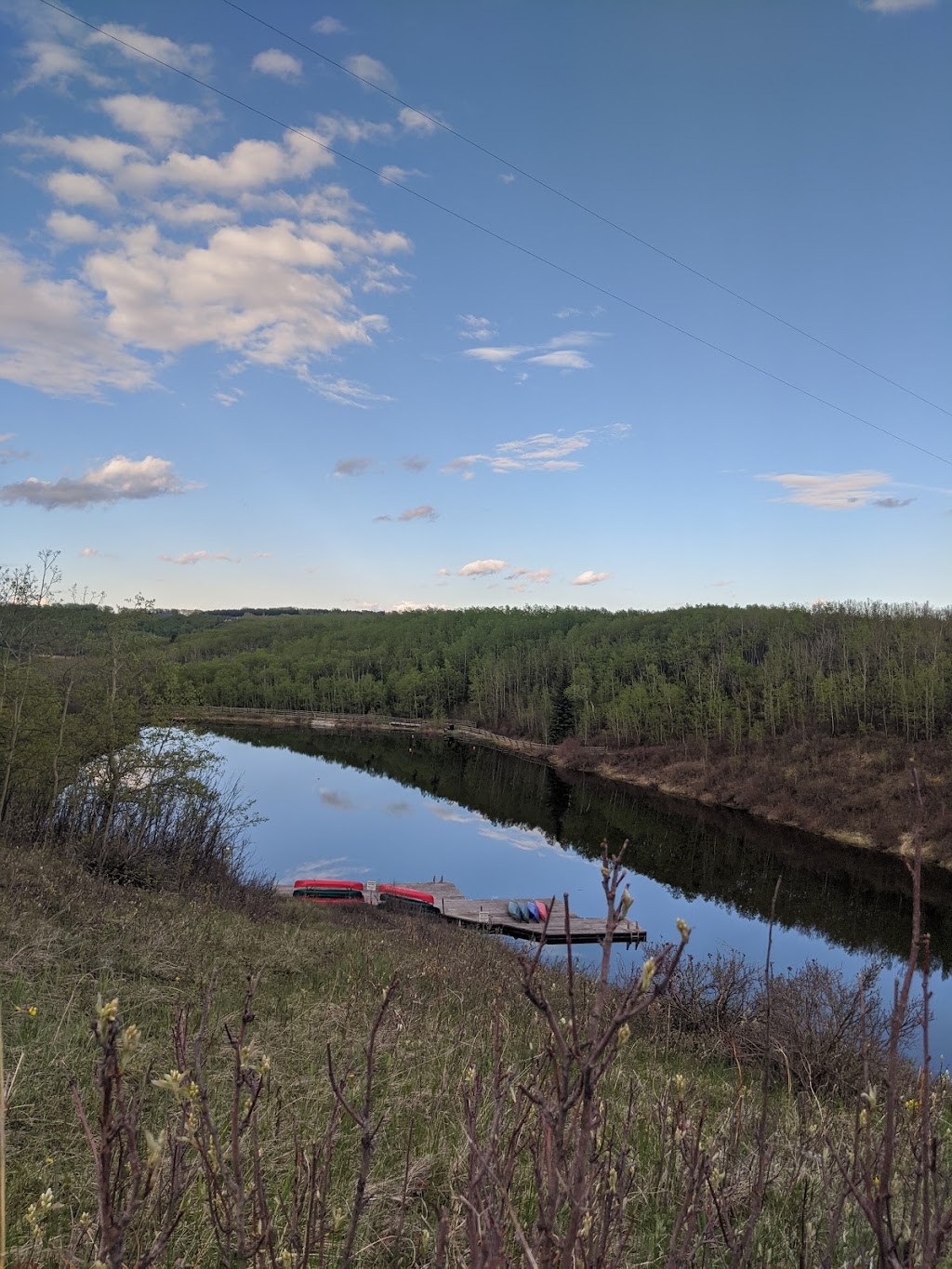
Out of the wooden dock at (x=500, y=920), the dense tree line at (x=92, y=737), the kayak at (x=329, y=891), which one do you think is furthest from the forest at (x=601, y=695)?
the wooden dock at (x=500, y=920)

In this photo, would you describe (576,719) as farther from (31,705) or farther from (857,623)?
→ (31,705)

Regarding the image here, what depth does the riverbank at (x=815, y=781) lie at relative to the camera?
44125 mm

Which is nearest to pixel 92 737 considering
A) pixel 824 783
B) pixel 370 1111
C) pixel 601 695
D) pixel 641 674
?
pixel 370 1111

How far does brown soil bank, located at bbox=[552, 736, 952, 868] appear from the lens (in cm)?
4416

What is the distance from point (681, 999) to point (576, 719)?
7771 centimetres

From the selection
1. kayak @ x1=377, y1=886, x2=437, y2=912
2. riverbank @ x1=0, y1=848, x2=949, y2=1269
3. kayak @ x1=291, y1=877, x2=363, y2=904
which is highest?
riverbank @ x1=0, y1=848, x2=949, y2=1269

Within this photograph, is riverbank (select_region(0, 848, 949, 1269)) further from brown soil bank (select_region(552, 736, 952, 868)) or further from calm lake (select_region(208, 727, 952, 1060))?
brown soil bank (select_region(552, 736, 952, 868))

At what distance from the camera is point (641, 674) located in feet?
315

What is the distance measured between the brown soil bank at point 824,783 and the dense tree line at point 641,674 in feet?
11.5

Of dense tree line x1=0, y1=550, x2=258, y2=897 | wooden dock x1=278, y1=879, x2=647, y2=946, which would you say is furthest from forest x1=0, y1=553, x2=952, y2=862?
wooden dock x1=278, y1=879, x2=647, y2=946

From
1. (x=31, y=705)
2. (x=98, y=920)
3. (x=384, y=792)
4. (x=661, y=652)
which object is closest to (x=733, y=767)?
(x=384, y=792)

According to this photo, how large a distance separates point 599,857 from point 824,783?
2517 cm

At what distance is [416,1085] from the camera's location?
5.33m

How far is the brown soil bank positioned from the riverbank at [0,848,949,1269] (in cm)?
3639
